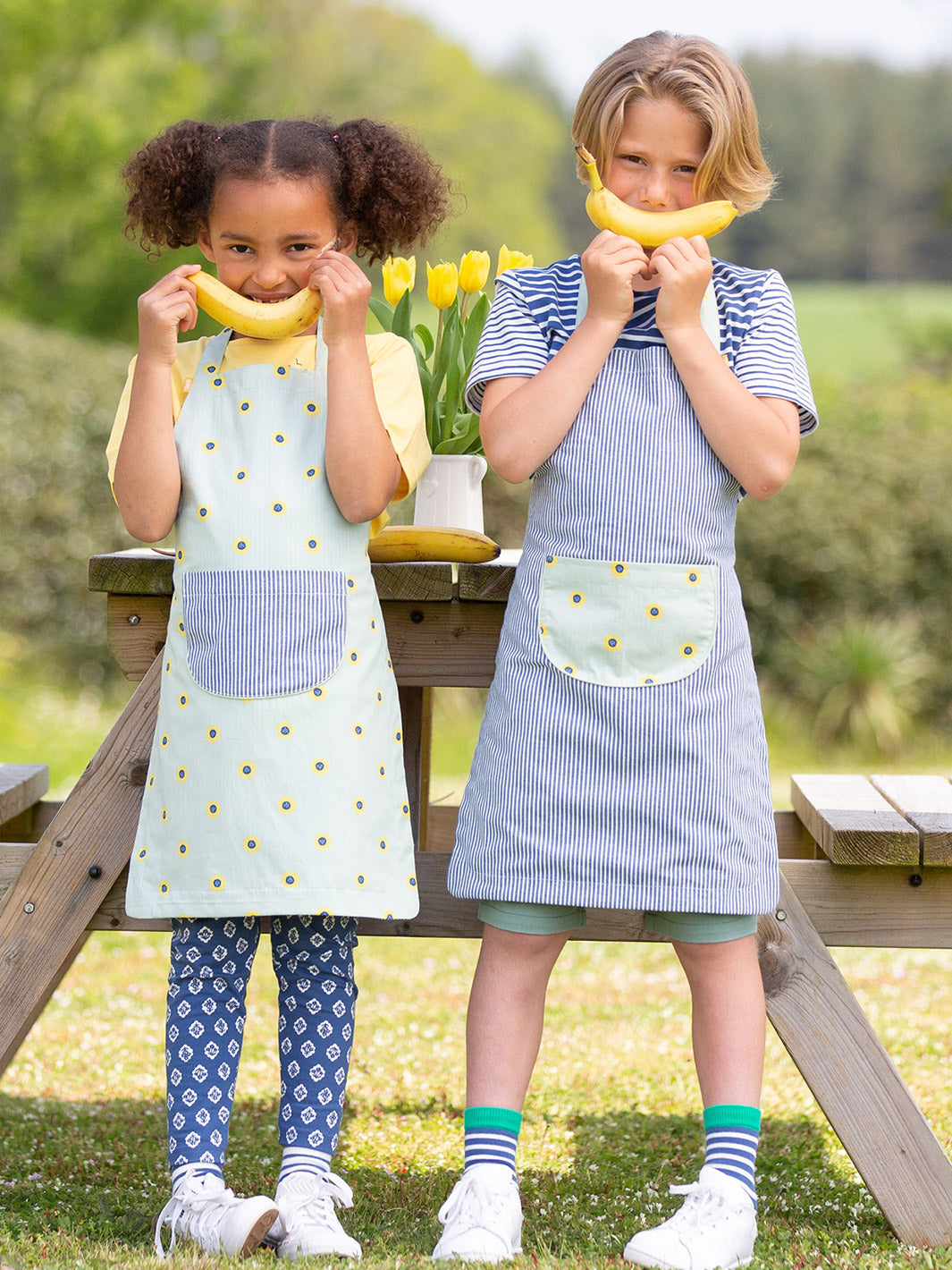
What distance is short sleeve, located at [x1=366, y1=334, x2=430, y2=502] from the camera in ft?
7.14

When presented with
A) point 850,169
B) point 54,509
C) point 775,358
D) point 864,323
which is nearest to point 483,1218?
point 775,358

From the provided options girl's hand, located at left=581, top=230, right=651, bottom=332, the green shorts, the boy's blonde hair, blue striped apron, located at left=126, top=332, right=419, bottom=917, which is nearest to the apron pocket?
blue striped apron, located at left=126, top=332, right=419, bottom=917

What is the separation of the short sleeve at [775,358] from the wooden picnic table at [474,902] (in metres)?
0.52

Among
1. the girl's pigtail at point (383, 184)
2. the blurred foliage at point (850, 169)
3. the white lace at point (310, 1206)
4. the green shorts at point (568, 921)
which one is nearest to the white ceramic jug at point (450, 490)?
the girl's pigtail at point (383, 184)

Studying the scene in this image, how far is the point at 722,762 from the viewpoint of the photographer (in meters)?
2.03

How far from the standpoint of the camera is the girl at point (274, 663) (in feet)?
6.71

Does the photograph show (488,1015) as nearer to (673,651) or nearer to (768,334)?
(673,651)

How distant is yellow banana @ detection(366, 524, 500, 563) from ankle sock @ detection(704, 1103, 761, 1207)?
0.97 m

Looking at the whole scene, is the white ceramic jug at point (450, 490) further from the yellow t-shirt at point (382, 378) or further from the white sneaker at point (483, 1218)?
the white sneaker at point (483, 1218)

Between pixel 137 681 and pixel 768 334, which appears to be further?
pixel 137 681

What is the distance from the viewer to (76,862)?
2.35 meters

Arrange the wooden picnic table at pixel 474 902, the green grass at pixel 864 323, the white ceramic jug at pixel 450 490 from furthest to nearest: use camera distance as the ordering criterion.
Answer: the green grass at pixel 864 323
the white ceramic jug at pixel 450 490
the wooden picnic table at pixel 474 902

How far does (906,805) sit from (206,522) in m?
1.31

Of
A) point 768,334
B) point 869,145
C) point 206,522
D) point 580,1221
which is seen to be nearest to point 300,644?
point 206,522
